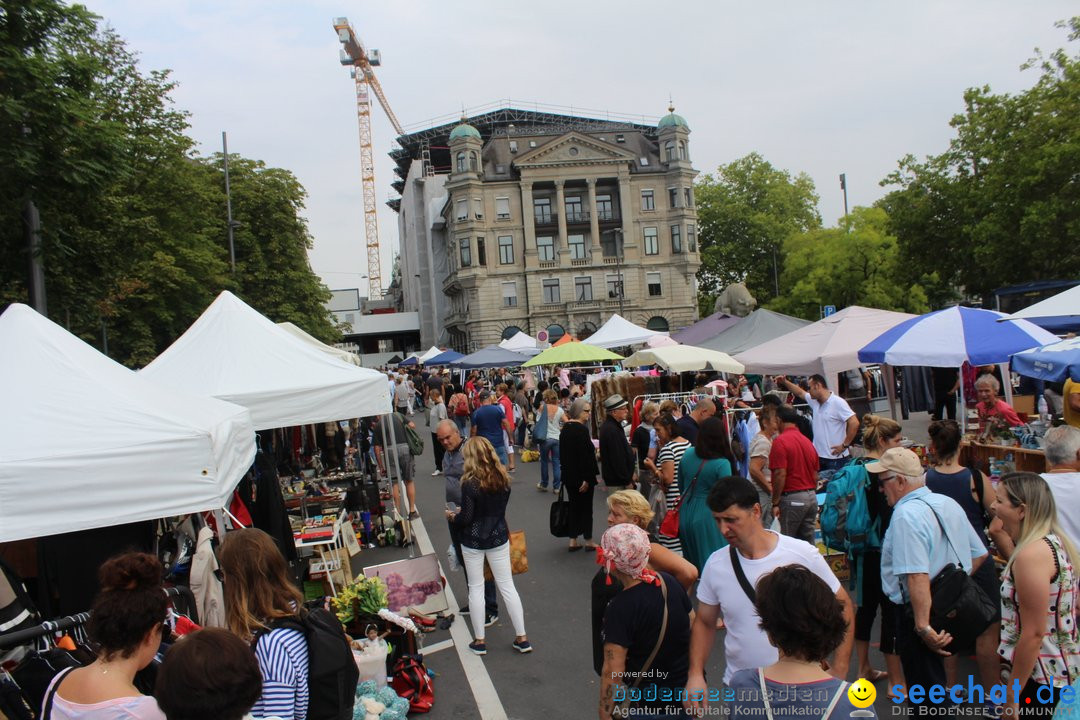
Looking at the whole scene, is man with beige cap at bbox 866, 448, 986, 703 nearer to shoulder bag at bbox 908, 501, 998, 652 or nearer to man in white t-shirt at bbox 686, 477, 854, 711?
shoulder bag at bbox 908, 501, 998, 652

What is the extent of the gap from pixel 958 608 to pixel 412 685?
11.4 ft

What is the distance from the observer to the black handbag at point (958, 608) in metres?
3.83

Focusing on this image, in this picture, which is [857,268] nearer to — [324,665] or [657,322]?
[657,322]

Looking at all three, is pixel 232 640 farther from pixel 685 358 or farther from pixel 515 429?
pixel 515 429

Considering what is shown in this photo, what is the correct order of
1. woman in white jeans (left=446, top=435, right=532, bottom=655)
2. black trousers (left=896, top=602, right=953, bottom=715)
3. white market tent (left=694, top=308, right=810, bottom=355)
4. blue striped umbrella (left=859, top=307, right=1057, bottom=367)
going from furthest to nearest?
white market tent (left=694, top=308, right=810, bottom=355) < blue striped umbrella (left=859, top=307, right=1057, bottom=367) < woman in white jeans (left=446, top=435, right=532, bottom=655) < black trousers (left=896, top=602, right=953, bottom=715)

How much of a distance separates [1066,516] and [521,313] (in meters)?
56.7

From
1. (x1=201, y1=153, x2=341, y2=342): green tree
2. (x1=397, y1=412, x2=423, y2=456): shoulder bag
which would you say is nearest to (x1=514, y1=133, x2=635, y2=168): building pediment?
(x1=201, y1=153, x2=341, y2=342): green tree

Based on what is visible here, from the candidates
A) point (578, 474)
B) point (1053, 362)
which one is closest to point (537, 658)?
point (578, 474)

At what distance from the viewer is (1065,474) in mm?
4117

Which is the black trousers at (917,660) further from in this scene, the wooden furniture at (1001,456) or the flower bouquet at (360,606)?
the wooden furniture at (1001,456)

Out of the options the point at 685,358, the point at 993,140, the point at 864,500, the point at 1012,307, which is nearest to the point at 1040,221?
the point at 1012,307

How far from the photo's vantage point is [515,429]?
19516 millimetres

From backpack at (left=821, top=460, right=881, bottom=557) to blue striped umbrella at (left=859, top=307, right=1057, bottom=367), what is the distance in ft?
16.0

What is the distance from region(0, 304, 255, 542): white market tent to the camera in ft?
13.5
